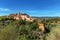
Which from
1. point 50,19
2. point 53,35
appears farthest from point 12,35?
point 50,19

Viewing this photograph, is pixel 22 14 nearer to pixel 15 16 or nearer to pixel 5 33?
pixel 15 16

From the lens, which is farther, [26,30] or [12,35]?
[26,30]

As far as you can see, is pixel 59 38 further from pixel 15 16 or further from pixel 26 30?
pixel 15 16

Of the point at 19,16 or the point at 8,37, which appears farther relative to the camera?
the point at 19,16

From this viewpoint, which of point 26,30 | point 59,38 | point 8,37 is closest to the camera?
point 59,38

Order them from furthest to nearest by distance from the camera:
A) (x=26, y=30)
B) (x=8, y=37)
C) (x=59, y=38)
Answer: (x=26, y=30) → (x=8, y=37) → (x=59, y=38)

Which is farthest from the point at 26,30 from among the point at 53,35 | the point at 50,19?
the point at 50,19

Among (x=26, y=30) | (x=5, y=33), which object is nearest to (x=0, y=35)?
(x=5, y=33)

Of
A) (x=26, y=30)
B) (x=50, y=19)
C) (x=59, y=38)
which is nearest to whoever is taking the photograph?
(x=59, y=38)
